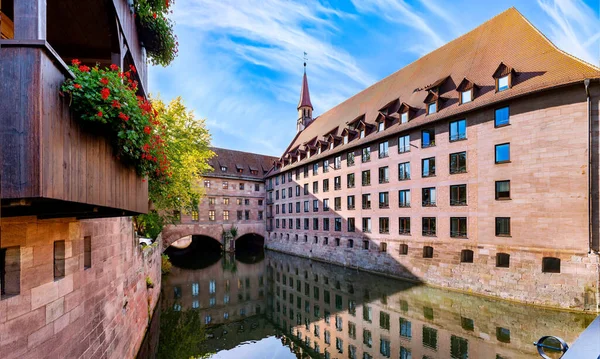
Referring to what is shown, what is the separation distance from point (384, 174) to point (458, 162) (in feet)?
19.3

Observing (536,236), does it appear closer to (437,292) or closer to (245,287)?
(437,292)

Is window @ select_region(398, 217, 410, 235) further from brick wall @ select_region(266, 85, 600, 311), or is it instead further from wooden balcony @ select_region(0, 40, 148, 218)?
wooden balcony @ select_region(0, 40, 148, 218)

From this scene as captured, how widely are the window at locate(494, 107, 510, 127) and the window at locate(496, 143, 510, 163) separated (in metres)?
1.20

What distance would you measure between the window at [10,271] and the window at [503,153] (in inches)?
783

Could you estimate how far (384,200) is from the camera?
23.6 metres

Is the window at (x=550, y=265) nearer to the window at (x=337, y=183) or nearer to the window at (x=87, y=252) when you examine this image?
the window at (x=337, y=183)

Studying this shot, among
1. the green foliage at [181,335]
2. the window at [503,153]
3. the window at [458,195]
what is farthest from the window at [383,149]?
the green foliage at [181,335]

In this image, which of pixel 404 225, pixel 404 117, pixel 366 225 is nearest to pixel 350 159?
pixel 366 225

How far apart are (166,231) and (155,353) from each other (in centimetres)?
2648

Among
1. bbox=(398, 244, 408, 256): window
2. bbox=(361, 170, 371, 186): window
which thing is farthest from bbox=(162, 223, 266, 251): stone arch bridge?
bbox=(398, 244, 408, 256): window

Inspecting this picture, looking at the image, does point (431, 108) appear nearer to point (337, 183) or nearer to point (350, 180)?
point (350, 180)

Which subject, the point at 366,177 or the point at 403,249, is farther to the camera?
the point at 366,177

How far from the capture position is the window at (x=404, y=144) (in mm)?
21922

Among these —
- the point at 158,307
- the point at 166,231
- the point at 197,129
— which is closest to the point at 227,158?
the point at 166,231
